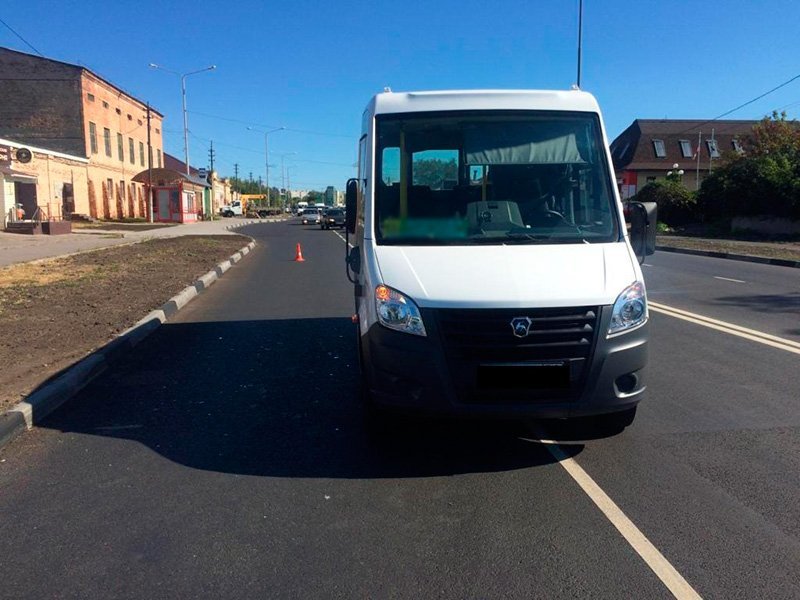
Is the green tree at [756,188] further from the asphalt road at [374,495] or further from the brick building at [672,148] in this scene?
the asphalt road at [374,495]

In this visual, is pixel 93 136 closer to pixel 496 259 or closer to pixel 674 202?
pixel 674 202

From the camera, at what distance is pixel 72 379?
248 inches

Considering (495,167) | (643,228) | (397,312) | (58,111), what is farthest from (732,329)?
(58,111)

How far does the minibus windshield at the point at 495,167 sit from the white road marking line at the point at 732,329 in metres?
3.94

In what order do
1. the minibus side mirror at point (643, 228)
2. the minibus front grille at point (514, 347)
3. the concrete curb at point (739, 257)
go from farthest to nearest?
the concrete curb at point (739, 257), the minibus side mirror at point (643, 228), the minibus front grille at point (514, 347)

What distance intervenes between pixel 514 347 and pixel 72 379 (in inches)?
167

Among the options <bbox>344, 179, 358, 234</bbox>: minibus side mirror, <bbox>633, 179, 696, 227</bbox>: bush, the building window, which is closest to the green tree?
<bbox>633, 179, 696, 227</bbox>: bush

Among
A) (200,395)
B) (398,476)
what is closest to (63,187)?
(200,395)

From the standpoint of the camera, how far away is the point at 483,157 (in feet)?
17.7

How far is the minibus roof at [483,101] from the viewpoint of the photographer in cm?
534

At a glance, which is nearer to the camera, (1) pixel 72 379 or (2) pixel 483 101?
(2) pixel 483 101

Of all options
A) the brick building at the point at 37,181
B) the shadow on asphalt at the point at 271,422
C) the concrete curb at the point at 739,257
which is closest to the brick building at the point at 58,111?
the brick building at the point at 37,181

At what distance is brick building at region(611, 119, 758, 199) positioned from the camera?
5866 cm

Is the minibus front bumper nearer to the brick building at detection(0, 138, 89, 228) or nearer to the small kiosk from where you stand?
the brick building at detection(0, 138, 89, 228)
